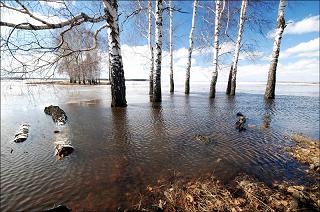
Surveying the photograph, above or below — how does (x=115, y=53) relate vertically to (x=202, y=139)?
above

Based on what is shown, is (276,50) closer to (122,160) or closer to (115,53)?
(115,53)

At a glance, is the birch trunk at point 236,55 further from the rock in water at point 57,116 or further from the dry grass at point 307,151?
the rock in water at point 57,116

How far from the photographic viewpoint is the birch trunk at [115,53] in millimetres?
7977

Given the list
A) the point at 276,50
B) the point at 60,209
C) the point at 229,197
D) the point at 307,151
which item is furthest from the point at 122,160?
the point at 276,50

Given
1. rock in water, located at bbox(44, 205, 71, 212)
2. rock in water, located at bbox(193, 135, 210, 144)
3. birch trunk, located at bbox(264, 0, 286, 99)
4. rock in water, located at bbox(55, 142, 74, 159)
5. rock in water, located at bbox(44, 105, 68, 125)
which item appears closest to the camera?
rock in water, located at bbox(44, 205, 71, 212)

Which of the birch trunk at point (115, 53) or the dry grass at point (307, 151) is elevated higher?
the birch trunk at point (115, 53)

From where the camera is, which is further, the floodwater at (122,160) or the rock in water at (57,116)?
the rock in water at (57,116)

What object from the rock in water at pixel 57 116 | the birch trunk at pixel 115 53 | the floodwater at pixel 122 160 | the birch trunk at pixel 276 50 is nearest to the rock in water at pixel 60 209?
Answer: the floodwater at pixel 122 160

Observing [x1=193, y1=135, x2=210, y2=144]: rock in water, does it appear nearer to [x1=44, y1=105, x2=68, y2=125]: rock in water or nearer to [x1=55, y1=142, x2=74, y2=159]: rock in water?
[x1=55, y1=142, x2=74, y2=159]: rock in water

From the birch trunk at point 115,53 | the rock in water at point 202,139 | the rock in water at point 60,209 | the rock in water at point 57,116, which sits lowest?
the rock in water at point 60,209

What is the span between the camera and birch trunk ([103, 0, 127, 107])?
798cm

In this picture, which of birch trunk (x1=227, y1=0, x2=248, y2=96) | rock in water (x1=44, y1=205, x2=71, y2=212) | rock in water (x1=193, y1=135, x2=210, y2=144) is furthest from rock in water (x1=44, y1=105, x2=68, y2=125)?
birch trunk (x1=227, y1=0, x2=248, y2=96)

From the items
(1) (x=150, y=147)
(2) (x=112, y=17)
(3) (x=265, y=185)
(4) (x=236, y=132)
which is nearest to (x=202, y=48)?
(2) (x=112, y=17)

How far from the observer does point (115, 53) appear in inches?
331
